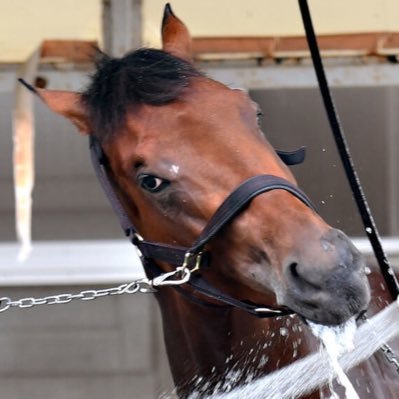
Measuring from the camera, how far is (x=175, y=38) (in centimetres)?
201

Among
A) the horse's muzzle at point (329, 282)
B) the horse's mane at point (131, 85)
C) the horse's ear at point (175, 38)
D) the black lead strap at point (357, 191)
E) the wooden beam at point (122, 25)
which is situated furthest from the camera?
the wooden beam at point (122, 25)

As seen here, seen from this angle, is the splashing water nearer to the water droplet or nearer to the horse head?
the horse head

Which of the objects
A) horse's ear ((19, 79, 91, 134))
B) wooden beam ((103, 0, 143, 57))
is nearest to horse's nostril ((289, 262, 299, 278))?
horse's ear ((19, 79, 91, 134))

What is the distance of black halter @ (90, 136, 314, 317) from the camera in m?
1.51

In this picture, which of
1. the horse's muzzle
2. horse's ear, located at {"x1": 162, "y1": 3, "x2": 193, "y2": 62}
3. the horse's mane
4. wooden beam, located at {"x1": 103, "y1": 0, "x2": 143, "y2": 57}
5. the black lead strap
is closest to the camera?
the horse's muzzle

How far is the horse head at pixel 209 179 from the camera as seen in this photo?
4.65 ft

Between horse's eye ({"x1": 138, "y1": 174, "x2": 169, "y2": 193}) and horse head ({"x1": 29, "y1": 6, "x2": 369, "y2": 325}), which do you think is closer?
horse head ({"x1": 29, "y1": 6, "x2": 369, "y2": 325})

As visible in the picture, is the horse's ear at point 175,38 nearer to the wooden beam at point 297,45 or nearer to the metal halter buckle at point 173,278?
the metal halter buckle at point 173,278

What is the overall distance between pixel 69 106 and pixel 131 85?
0.17 m

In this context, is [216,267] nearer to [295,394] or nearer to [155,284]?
[155,284]

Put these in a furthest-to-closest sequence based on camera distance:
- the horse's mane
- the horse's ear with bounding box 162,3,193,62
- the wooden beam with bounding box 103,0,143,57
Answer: the wooden beam with bounding box 103,0,143,57 < the horse's ear with bounding box 162,3,193,62 < the horse's mane

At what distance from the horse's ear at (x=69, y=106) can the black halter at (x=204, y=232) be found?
0.04 meters

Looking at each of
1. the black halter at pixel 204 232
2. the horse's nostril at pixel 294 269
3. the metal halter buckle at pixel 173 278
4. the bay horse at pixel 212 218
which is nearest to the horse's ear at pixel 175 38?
the bay horse at pixel 212 218

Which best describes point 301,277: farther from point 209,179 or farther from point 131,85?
point 131,85
